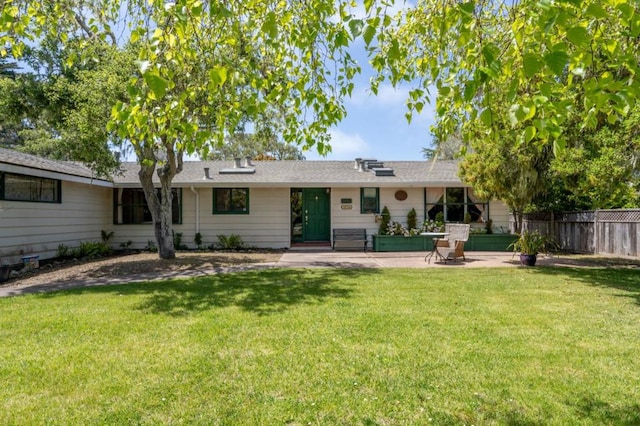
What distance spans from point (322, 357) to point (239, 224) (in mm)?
10804

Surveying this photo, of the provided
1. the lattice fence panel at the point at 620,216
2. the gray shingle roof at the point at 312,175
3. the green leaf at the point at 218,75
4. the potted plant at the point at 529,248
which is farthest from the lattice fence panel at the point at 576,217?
the green leaf at the point at 218,75

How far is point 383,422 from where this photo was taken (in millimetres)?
2730

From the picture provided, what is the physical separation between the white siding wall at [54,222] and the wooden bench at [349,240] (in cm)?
832

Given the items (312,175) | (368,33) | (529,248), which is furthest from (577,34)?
(312,175)

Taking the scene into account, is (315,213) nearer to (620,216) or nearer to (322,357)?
(620,216)

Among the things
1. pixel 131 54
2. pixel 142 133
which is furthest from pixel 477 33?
pixel 131 54

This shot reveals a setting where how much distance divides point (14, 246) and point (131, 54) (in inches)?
230

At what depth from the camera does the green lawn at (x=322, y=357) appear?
2.89 meters

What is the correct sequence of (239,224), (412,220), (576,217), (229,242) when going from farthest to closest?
(239,224), (412,220), (229,242), (576,217)

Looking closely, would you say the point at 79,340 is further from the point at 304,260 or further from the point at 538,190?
the point at 538,190

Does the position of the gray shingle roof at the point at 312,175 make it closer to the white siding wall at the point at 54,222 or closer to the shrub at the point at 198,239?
the white siding wall at the point at 54,222

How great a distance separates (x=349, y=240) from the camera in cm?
1389

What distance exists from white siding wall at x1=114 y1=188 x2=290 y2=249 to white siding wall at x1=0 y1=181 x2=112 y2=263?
→ 1.00 m

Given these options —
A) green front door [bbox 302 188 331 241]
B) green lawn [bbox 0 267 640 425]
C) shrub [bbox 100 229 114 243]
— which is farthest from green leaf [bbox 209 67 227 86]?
shrub [bbox 100 229 114 243]
